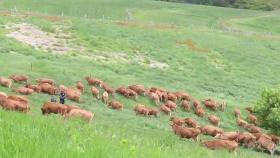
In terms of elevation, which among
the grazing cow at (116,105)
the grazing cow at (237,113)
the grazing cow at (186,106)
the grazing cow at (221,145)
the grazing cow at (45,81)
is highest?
the grazing cow at (45,81)

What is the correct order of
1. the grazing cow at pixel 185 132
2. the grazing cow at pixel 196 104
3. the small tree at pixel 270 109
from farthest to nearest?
1. the grazing cow at pixel 196 104
2. the small tree at pixel 270 109
3. the grazing cow at pixel 185 132

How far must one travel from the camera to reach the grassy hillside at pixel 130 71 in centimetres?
897

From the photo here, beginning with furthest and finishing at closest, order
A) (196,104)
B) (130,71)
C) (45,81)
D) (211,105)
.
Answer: (130,71), (211,105), (196,104), (45,81)

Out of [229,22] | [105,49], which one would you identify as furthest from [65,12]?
[105,49]

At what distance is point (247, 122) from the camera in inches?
1300

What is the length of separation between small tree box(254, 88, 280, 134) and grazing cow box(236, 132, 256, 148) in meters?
3.77

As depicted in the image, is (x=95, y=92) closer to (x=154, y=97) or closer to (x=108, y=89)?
(x=108, y=89)

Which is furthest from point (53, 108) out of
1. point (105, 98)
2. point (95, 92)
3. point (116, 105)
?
point (95, 92)

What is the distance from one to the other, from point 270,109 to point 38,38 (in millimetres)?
23864

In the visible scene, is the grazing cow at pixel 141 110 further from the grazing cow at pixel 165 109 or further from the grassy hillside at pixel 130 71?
the grazing cow at pixel 165 109

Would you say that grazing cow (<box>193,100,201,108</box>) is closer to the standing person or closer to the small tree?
the small tree

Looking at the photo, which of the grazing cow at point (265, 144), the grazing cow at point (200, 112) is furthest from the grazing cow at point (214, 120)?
the grazing cow at point (265, 144)

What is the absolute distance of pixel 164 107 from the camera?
3000cm

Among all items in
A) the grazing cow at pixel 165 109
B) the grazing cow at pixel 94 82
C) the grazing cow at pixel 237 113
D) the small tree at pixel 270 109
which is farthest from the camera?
the grazing cow at pixel 237 113
